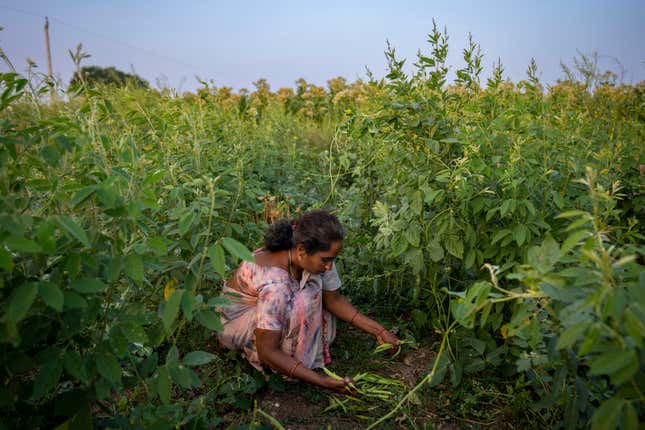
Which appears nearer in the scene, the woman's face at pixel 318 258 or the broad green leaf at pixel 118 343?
the broad green leaf at pixel 118 343

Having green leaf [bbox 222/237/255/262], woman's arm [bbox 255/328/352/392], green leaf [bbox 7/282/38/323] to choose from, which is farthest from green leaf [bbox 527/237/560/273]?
green leaf [bbox 7/282/38/323]

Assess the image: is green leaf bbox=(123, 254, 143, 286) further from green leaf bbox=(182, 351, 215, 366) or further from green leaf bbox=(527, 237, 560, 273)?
green leaf bbox=(527, 237, 560, 273)

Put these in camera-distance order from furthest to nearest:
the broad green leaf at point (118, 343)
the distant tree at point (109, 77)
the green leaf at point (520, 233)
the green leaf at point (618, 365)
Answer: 1. the distant tree at point (109, 77)
2. the green leaf at point (520, 233)
3. the broad green leaf at point (118, 343)
4. the green leaf at point (618, 365)

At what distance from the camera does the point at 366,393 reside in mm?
2244

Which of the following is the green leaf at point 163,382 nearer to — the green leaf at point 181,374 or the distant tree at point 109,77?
the green leaf at point 181,374

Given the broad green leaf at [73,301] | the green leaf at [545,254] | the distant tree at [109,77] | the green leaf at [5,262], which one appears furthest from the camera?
the distant tree at [109,77]

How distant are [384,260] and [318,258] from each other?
541 millimetres

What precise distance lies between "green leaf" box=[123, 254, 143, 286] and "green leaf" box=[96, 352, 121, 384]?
207mm

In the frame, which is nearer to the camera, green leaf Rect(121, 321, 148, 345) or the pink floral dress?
green leaf Rect(121, 321, 148, 345)

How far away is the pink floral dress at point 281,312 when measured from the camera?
2.26m

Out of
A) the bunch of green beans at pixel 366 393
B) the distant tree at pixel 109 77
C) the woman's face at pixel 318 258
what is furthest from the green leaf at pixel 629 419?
the distant tree at pixel 109 77

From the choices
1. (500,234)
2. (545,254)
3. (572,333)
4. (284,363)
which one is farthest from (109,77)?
(572,333)

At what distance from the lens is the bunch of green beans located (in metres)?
2.17

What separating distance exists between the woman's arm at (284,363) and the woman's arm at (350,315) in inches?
15.9
